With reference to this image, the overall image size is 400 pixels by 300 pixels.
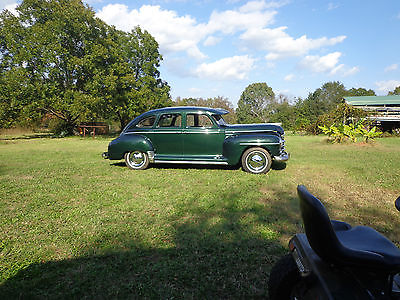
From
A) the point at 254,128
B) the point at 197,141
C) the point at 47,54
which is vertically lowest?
the point at 197,141

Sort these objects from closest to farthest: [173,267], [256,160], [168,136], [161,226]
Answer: [173,267], [161,226], [256,160], [168,136]

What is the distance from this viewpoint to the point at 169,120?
7.22 meters

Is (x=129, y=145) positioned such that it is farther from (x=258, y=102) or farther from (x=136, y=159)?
(x=258, y=102)

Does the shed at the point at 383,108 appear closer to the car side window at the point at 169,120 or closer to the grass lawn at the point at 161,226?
the grass lawn at the point at 161,226

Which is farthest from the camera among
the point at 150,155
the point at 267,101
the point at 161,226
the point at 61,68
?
the point at 267,101

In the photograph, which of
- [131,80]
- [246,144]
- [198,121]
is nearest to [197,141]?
[198,121]

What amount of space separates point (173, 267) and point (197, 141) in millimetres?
4673

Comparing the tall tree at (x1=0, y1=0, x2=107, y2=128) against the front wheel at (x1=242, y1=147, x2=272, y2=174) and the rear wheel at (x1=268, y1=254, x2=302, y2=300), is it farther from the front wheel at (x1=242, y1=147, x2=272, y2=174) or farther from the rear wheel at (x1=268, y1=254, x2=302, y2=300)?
the rear wheel at (x1=268, y1=254, x2=302, y2=300)

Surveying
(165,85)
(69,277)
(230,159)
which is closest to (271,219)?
(69,277)

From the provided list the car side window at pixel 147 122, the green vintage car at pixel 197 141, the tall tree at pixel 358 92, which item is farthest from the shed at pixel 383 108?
the tall tree at pixel 358 92

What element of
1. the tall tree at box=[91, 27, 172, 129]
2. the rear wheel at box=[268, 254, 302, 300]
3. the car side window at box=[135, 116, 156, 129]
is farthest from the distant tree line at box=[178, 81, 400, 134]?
the rear wheel at box=[268, 254, 302, 300]

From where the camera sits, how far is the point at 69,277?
7.95 ft

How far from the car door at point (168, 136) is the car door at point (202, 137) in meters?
A: 0.21

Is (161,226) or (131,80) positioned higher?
(131,80)
